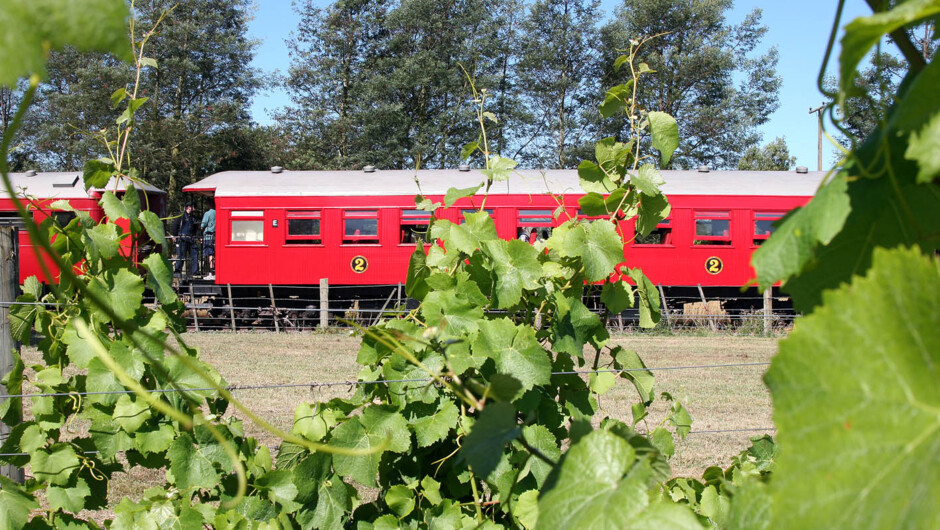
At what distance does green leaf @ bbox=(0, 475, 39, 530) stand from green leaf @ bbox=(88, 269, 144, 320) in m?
0.52

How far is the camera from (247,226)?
12641 mm

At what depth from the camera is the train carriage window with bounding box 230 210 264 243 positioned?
12.6 m

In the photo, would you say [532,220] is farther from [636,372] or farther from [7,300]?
[636,372]

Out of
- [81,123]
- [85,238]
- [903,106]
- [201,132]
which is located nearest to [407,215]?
[85,238]

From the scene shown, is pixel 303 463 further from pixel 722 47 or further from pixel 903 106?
pixel 722 47

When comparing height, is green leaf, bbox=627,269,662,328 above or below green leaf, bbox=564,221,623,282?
below

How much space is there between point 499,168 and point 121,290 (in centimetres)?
101

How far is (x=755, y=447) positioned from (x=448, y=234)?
1.01 metres

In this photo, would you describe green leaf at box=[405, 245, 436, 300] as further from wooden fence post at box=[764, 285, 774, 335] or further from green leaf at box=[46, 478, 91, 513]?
wooden fence post at box=[764, 285, 774, 335]

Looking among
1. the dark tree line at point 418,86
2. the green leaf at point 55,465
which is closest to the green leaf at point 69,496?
the green leaf at point 55,465

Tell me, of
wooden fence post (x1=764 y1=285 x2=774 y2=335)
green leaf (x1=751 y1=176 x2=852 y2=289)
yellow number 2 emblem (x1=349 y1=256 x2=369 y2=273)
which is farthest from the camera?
yellow number 2 emblem (x1=349 y1=256 x2=369 y2=273)

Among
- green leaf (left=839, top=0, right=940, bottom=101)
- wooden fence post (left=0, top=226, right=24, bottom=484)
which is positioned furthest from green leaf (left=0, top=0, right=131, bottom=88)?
wooden fence post (left=0, top=226, right=24, bottom=484)

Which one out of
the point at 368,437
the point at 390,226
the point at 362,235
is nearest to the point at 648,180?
the point at 368,437

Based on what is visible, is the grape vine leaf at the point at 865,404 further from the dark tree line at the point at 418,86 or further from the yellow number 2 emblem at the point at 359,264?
the dark tree line at the point at 418,86
